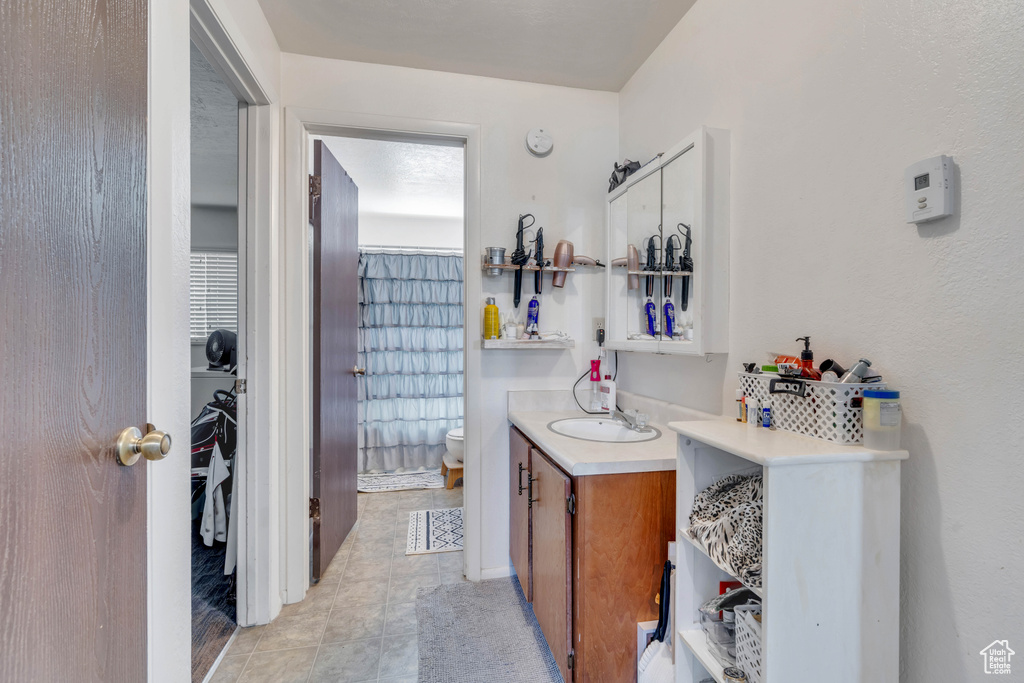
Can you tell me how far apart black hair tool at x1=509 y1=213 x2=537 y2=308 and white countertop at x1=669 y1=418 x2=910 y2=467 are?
46.0 inches

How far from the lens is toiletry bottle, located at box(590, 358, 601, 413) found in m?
2.08

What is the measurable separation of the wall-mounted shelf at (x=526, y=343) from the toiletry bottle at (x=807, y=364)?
1.09m

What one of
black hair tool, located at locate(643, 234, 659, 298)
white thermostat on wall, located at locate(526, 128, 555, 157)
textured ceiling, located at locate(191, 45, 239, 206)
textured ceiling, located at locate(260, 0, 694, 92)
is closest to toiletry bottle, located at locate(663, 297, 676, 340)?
black hair tool, located at locate(643, 234, 659, 298)

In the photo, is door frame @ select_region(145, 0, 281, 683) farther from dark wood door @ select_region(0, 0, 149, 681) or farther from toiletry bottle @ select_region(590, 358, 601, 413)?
toiletry bottle @ select_region(590, 358, 601, 413)

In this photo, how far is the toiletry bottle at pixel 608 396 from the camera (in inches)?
77.0

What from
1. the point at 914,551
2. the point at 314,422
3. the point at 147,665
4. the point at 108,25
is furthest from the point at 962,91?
the point at 314,422

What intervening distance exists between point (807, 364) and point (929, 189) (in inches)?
16.4

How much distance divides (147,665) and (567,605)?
40.1 inches

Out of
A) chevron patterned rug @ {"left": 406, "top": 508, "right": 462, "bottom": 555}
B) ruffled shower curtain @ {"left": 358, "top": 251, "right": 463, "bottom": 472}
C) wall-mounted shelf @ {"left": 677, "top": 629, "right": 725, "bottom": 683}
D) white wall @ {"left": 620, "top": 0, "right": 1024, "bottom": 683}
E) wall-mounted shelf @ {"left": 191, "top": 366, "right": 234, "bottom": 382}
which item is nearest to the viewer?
white wall @ {"left": 620, "top": 0, "right": 1024, "bottom": 683}

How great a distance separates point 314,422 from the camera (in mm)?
2076

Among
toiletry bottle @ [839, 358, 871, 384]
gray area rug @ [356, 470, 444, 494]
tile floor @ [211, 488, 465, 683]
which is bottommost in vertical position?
gray area rug @ [356, 470, 444, 494]

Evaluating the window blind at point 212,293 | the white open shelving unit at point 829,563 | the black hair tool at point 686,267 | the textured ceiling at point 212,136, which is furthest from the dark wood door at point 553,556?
the window blind at point 212,293

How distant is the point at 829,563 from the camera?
84 centimetres

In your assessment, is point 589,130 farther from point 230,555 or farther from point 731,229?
point 230,555
